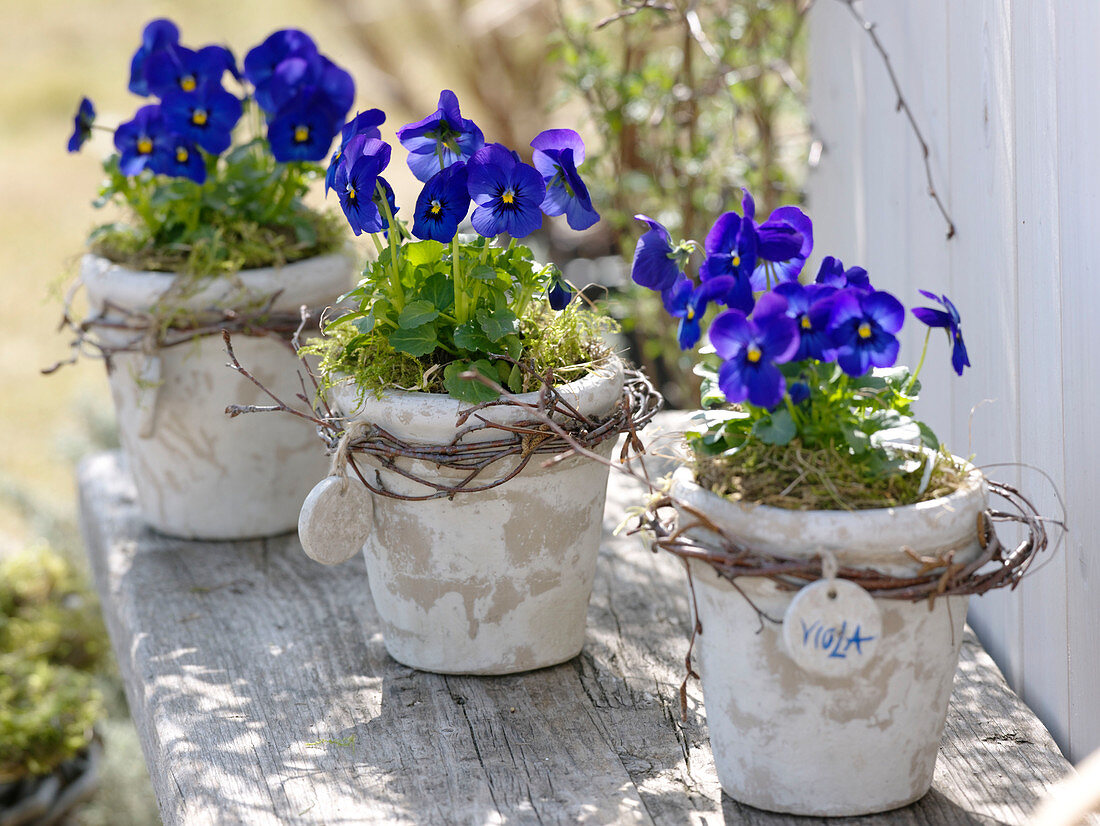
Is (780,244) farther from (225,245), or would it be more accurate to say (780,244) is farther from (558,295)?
(225,245)

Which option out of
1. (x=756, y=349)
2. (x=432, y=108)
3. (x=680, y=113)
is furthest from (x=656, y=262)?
(x=432, y=108)

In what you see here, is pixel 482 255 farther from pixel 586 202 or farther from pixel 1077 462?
pixel 1077 462

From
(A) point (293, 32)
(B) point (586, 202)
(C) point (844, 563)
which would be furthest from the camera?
(A) point (293, 32)

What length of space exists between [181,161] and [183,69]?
169 mm

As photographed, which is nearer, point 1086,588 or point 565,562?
point 1086,588

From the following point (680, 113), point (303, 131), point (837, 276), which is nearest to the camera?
point (837, 276)

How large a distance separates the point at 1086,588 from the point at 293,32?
52.8 inches

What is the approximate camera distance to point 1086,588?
49.3 inches

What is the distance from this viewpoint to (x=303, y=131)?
1.75m

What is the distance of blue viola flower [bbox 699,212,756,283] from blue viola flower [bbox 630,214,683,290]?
0.06m

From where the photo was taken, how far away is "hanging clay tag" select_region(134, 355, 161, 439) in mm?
1816

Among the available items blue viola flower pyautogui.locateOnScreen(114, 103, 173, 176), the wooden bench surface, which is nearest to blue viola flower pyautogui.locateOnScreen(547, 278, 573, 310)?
the wooden bench surface

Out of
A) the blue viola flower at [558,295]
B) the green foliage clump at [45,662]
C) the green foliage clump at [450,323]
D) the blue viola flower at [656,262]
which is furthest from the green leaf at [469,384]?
the green foliage clump at [45,662]

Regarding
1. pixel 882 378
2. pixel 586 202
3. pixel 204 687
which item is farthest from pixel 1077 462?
pixel 204 687
